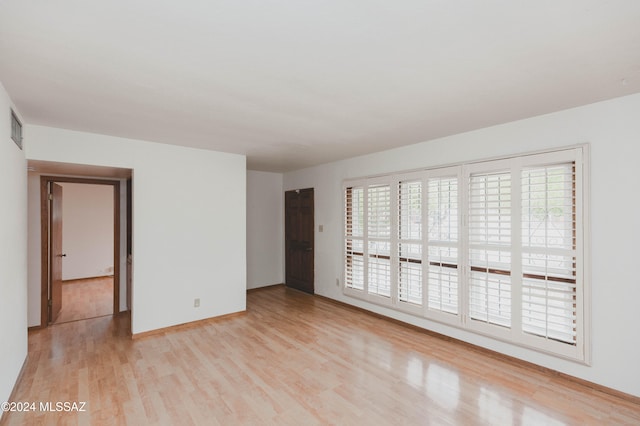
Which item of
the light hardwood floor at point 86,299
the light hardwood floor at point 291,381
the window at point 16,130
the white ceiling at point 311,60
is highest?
the white ceiling at point 311,60

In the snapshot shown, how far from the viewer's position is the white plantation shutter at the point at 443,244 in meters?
3.57

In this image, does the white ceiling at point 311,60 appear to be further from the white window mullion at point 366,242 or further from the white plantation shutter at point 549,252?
the white window mullion at point 366,242

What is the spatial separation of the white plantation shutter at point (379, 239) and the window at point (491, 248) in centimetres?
2

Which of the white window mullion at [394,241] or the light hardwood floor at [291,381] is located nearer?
the light hardwood floor at [291,381]

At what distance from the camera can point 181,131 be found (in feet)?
11.2

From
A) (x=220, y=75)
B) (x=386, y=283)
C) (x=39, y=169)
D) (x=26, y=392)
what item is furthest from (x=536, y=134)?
(x=39, y=169)

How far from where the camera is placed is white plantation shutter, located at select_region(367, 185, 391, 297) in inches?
172

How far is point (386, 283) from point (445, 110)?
8.45 ft

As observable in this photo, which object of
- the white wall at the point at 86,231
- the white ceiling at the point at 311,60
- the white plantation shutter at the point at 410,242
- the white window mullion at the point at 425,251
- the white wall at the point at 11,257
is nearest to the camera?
the white ceiling at the point at 311,60

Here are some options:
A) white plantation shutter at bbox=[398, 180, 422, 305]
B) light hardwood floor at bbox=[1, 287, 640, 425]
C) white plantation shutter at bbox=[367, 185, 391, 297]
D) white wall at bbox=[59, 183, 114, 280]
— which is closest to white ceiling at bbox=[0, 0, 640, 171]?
white plantation shutter at bbox=[398, 180, 422, 305]

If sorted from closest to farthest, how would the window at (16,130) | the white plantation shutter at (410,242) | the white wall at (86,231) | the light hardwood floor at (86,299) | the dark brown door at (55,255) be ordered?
1. the window at (16,130)
2. the white plantation shutter at (410,242)
3. the dark brown door at (55,255)
4. the light hardwood floor at (86,299)
5. the white wall at (86,231)

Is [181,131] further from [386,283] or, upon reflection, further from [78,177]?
[386,283]

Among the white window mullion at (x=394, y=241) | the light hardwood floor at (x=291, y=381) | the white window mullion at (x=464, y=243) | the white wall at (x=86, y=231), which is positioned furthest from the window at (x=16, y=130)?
the white wall at (x=86, y=231)

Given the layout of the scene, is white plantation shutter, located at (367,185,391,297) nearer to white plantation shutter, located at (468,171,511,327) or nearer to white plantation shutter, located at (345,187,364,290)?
white plantation shutter, located at (345,187,364,290)
